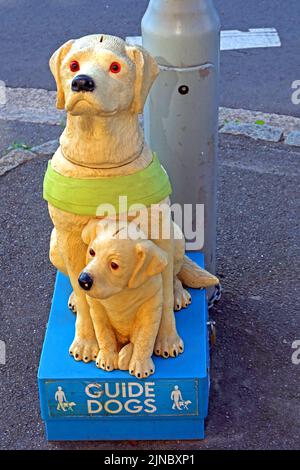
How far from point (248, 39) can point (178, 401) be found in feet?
18.6

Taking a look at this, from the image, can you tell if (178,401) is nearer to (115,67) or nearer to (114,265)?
(114,265)

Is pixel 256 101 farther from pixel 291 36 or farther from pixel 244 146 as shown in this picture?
pixel 291 36

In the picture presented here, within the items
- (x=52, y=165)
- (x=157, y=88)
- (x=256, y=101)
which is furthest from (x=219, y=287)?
(x=256, y=101)

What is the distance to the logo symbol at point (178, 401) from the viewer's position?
13.5 ft

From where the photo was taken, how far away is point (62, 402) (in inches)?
165

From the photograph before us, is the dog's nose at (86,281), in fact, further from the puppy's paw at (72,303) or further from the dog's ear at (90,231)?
the puppy's paw at (72,303)

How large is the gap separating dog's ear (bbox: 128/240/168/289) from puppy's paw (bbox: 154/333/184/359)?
457mm

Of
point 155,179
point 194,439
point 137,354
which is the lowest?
point 194,439

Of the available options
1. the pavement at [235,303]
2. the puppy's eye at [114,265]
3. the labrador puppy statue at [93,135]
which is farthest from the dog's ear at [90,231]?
the pavement at [235,303]

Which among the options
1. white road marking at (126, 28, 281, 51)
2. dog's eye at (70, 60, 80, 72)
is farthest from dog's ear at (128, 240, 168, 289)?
white road marking at (126, 28, 281, 51)

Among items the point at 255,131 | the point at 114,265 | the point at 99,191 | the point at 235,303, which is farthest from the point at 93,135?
the point at 255,131

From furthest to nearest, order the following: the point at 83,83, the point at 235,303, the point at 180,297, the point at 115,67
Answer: the point at 235,303 → the point at 180,297 → the point at 115,67 → the point at 83,83

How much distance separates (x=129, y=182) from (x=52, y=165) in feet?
1.26

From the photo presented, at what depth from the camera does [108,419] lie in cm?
425
